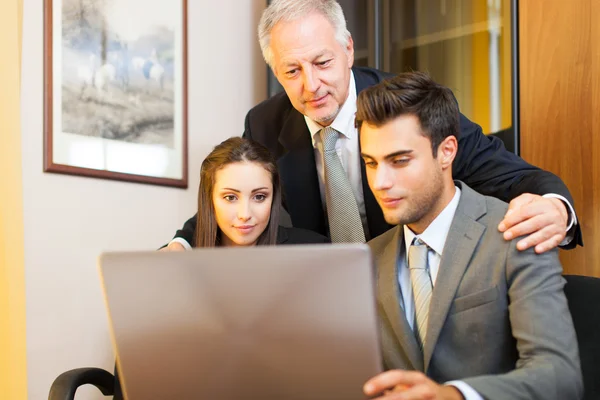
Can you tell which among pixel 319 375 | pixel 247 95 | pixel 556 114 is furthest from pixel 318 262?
pixel 247 95

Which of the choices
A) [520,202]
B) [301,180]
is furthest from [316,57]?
[520,202]

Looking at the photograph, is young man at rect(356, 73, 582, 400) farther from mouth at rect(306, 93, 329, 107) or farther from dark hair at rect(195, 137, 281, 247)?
dark hair at rect(195, 137, 281, 247)

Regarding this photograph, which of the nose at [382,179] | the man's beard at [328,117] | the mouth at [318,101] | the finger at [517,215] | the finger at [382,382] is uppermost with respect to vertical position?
the mouth at [318,101]

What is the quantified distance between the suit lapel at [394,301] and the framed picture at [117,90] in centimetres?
121

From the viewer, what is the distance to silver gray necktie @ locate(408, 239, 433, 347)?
52.9 inches

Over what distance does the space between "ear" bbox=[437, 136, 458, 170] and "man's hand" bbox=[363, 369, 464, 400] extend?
0.52 metres

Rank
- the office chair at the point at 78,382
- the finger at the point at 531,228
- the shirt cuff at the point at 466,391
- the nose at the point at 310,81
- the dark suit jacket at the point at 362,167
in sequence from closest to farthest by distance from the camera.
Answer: the shirt cuff at the point at 466,391 → the finger at the point at 531,228 → the office chair at the point at 78,382 → the dark suit jacket at the point at 362,167 → the nose at the point at 310,81

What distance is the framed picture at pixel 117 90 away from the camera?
7.17ft

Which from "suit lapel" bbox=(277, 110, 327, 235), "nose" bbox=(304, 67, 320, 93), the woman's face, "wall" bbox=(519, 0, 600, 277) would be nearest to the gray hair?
"nose" bbox=(304, 67, 320, 93)

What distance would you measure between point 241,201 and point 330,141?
302 mm

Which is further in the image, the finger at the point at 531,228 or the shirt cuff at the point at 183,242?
the shirt cuff at the point at 183,242

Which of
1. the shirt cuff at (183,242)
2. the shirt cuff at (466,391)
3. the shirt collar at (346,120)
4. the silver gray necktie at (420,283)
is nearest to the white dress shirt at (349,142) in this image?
the shirt collar at (346,120)

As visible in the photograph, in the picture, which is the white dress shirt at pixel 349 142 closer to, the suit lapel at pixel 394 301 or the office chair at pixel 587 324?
the suit lapel at pixel 394 301

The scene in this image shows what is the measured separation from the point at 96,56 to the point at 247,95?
2.45ft
